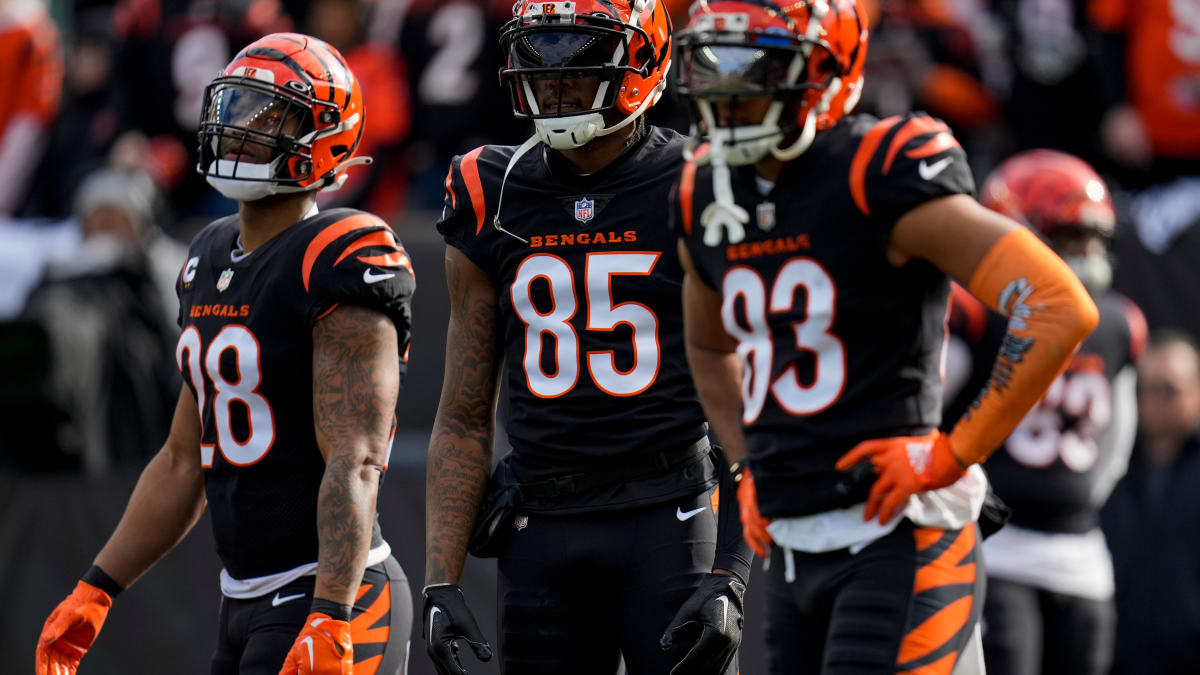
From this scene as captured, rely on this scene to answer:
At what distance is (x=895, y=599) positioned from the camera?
3.01m

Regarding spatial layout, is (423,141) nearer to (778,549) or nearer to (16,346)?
(16,346)

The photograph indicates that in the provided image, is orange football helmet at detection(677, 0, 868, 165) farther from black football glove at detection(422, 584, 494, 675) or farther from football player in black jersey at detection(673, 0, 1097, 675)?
black football glove at detection(422, 584, 494, 675)

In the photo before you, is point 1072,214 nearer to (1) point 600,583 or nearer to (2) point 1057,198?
(2) point 1057,198

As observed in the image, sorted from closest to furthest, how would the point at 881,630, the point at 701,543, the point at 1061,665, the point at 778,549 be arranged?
the point at 881,630
the point at 778,549
the point at 701,543
the point at 1061,665

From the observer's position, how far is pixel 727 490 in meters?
3.66

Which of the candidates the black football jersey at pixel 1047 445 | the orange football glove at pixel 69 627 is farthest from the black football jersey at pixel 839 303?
the black football jersey at pixel 1047 445

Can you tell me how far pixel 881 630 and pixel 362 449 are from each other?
1.24 m

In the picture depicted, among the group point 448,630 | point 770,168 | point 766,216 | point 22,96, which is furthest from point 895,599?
point 22,96

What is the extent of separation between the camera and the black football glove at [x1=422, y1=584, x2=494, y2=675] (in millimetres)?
3615

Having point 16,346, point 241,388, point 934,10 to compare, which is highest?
point 934,10

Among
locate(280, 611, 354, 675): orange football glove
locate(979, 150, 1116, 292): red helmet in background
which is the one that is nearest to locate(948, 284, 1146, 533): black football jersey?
locate(979, 150, 1116, 292): red helmet in background

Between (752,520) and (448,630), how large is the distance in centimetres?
78

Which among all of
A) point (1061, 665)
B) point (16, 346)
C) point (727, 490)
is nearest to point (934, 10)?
point (1061, 665)

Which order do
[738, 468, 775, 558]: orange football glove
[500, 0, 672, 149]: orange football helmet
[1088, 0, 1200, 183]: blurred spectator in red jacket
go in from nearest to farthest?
[738, 468, 775, 558]: orange football glove, [500, 0, 672, 149]: orange football helmet, [1088, 0, 1200, 183]: blurred spectator in red jacket
